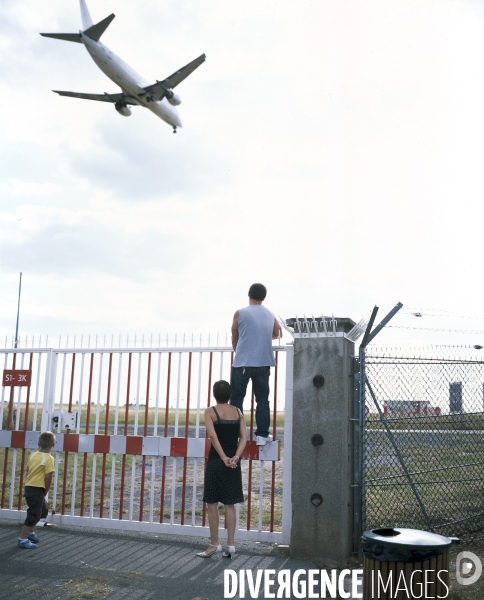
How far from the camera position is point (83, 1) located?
2862 cm

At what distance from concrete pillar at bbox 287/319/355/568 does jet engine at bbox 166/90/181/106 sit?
73.0 feet

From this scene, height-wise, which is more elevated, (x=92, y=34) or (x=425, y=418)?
(x=92, y=34)

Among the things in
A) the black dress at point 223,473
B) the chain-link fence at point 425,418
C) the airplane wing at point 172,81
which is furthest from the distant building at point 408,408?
the airplane wing at point 172,81

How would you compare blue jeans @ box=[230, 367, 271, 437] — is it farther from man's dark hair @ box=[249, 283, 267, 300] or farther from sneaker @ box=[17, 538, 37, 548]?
sneaker @ box=[17, 538, 37, 548]

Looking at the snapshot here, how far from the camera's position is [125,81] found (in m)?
24.9

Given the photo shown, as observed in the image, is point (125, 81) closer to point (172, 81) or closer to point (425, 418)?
point (172, 81)

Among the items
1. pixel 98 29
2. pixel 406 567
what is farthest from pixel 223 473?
pixel 98 29

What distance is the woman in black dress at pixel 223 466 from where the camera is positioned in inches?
239

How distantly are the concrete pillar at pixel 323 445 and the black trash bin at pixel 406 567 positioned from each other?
2299mm

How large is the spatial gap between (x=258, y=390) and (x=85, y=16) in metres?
25.8

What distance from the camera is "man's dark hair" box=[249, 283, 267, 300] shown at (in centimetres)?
682

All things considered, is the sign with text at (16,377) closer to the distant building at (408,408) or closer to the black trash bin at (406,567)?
the distant building at (408,408)

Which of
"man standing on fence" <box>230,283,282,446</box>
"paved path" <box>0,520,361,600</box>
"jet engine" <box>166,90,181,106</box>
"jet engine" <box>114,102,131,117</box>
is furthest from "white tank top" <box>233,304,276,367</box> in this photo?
"jet engine" <box>114,102,131,117</box>

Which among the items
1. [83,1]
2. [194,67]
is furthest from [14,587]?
[83,1]
